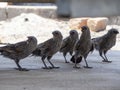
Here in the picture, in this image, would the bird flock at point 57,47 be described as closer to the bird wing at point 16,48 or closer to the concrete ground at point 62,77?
the bird wing at point 16,48

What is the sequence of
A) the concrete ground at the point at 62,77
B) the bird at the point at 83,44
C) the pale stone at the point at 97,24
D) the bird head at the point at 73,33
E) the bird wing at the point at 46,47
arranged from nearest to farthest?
the concrete ground at the point at 62,77 < the bird wing at the point at 46,47 < the bird at the point at 83,44 < the bird head at the point at 73,33 < the pale stone at the point at 97,24

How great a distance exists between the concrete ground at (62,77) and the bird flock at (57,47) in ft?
0.61

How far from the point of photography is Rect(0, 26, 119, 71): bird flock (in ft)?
16.7

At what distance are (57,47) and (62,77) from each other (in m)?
0.86

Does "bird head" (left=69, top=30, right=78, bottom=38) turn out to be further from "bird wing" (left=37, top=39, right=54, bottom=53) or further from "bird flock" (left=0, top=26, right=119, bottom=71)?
"bird wing" (left=37, top=39, right=54, bottom=53)

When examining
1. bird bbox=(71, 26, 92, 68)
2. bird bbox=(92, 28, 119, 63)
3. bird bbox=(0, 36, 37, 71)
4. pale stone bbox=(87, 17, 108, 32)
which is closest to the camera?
bird bbox=(0, 36, 37, 71)

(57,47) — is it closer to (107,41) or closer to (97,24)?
(107,41)

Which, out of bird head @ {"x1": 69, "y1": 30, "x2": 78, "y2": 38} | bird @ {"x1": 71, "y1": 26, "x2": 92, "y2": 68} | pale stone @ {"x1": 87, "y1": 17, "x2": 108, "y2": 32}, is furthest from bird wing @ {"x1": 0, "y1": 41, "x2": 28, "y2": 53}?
pale stone @ {"x1": 87, "y1": 17, "x2": 108, "y2": 32}

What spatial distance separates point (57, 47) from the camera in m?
5.31

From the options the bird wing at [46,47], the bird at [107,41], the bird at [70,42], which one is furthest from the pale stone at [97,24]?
the bird wing at [46,47]

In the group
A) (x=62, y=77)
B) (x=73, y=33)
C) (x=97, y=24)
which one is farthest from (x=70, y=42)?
(x=97, y=24)

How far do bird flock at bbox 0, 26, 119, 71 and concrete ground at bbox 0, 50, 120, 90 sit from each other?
0.61ft

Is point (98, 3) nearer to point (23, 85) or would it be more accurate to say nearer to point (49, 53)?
point (23, 85)

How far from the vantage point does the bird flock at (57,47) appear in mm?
5078
